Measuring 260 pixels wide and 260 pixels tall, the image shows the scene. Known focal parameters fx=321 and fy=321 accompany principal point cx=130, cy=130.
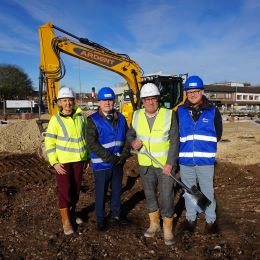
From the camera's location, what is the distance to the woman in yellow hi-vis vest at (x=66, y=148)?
4387 mm

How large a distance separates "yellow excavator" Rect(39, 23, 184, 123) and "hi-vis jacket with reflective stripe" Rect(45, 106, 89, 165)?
5631mm

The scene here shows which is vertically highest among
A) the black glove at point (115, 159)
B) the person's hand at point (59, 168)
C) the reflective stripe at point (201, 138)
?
the reflective stripe at point (201, 138)

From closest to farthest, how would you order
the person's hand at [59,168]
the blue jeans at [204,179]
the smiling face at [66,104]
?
the blue jeans at [204,179] < the person's hand at [59,168] < the smiling face at [66,104]

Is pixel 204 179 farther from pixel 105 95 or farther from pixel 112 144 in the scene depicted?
pixel 105 95

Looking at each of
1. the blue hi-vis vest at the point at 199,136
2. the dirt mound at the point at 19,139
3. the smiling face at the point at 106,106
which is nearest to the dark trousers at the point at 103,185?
the smiling face at the point at 106,106

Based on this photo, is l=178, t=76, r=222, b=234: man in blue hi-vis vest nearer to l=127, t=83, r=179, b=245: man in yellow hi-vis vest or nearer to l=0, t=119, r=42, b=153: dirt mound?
l=127, t=83, r=179, b=245: man in yellow hi-vis vest

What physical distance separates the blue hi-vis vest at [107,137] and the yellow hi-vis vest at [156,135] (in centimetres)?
37

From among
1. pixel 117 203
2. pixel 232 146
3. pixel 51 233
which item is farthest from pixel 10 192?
pixel 232 146

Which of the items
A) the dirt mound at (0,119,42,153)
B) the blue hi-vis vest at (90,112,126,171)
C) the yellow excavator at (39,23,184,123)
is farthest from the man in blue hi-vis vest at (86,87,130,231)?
the dirt mound at (0,119,42,153)

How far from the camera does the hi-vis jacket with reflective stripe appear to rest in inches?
172

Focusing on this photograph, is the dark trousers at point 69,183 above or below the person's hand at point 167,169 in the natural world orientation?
below

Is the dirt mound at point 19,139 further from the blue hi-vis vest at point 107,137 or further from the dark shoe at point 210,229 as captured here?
the dark shoe at point 210,229

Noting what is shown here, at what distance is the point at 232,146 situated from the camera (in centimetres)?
1136

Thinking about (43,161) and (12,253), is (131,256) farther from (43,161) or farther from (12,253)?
(43,161)
